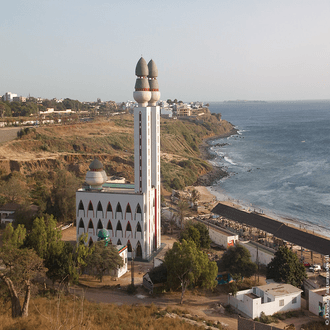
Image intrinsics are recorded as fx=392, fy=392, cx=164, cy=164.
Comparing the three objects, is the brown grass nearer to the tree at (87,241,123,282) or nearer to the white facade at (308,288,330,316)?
the tree at (87,241,123,282)

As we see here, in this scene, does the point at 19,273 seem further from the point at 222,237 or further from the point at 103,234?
the point at 222,237

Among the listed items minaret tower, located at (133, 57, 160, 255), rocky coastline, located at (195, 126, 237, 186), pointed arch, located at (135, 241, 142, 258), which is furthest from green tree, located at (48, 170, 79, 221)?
rocky coastline, located at (195, 126, 237, 186)

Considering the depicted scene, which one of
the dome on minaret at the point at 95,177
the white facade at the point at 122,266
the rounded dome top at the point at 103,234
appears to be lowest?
the white facade at the point at 122,266

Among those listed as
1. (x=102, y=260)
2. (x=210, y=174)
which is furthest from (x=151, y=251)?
(x=210, y=174)

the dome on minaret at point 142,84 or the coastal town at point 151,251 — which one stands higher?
the dome on minaret at point 142,84

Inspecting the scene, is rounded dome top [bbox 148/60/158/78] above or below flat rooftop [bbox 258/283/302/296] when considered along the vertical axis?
above

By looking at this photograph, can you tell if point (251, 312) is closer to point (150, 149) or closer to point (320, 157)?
point (150, 149)

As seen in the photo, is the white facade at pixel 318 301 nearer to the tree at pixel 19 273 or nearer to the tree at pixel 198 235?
the tree at pixel 198 235

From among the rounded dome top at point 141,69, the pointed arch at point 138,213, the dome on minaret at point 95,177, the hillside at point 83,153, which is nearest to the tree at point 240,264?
the pointed arch at point 138,213
